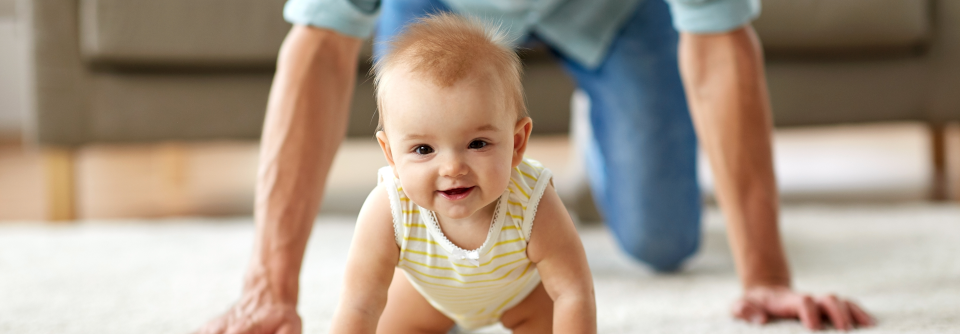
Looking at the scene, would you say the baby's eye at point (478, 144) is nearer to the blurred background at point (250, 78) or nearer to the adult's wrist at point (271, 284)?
the adult's wrist at point (271, 284)

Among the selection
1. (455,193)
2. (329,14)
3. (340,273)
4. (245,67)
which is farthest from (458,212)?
(245,67)

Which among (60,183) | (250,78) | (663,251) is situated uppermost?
(250,78)

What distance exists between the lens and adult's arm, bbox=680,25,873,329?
750mm

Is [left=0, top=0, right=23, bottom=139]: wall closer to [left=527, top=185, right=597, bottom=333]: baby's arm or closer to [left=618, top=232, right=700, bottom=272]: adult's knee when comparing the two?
[left=618, top=232, right=700, bottom=272]: adult's knee

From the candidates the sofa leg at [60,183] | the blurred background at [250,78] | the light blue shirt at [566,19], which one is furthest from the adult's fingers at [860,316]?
the sofa leg at [60,183]

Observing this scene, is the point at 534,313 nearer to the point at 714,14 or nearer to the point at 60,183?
the point at 714,14

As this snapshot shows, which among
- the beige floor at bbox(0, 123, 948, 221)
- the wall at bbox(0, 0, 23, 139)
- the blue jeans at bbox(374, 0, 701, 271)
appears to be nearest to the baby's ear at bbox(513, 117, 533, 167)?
the blue jeans at bbox(374, 0, 701, 271)

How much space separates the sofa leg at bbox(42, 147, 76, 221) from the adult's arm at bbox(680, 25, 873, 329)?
123 centimetres

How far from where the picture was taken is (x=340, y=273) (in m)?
1.01

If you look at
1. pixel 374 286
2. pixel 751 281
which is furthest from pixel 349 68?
pixel 751 281

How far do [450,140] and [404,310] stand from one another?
8.6 inches

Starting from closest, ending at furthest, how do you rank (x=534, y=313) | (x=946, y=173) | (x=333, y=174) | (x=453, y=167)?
(x=453, y=167)
(x=534, y=313)
(x=946, y=173)
(x=333, y=174)

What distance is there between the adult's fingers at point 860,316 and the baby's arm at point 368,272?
17.5 inches

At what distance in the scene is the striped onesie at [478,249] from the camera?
1.73ft
